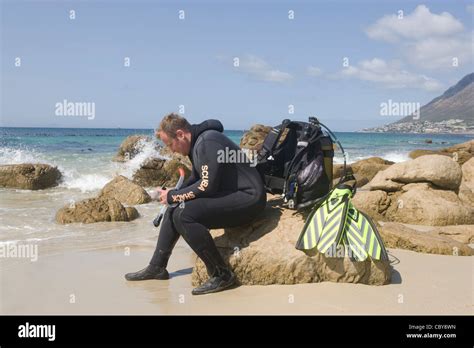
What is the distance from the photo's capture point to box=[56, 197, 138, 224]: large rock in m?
9.46

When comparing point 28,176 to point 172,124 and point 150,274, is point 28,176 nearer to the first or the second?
point 150,274

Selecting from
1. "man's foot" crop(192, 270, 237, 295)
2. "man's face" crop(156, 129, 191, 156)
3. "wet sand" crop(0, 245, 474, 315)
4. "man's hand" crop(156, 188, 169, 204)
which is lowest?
"wet sand" crop(0, 245, 474, 315)

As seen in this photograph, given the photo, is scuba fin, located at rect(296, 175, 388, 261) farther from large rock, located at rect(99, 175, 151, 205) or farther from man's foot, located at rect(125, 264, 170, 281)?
large rock, located at rect(99, 175, 151, 205)

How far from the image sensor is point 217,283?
4988mm

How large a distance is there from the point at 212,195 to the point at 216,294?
3.10 ft

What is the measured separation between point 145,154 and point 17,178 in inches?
287

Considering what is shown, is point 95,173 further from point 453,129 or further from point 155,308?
point 453,129

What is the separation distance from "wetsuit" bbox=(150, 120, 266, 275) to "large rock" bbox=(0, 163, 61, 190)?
38.6ft

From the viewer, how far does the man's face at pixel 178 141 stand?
509 cm

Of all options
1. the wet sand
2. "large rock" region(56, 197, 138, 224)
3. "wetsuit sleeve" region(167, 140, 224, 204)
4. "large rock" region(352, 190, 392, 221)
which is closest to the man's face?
"wetsuit sleeve" region(167, 140, 224, 204)

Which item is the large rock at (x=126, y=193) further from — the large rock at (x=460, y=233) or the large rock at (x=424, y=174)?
the large rock at (x=460, y=233)

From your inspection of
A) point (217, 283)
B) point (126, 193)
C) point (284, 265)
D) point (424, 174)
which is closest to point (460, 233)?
point (424, 174)

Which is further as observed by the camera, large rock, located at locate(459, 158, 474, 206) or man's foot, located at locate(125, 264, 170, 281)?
large rock, located at locate(459, 158, 474, 206)

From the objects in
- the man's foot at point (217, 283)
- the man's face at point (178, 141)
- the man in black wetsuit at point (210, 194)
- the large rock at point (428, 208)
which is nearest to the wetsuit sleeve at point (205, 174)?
the man in black wetsuit at point (210, 194)
